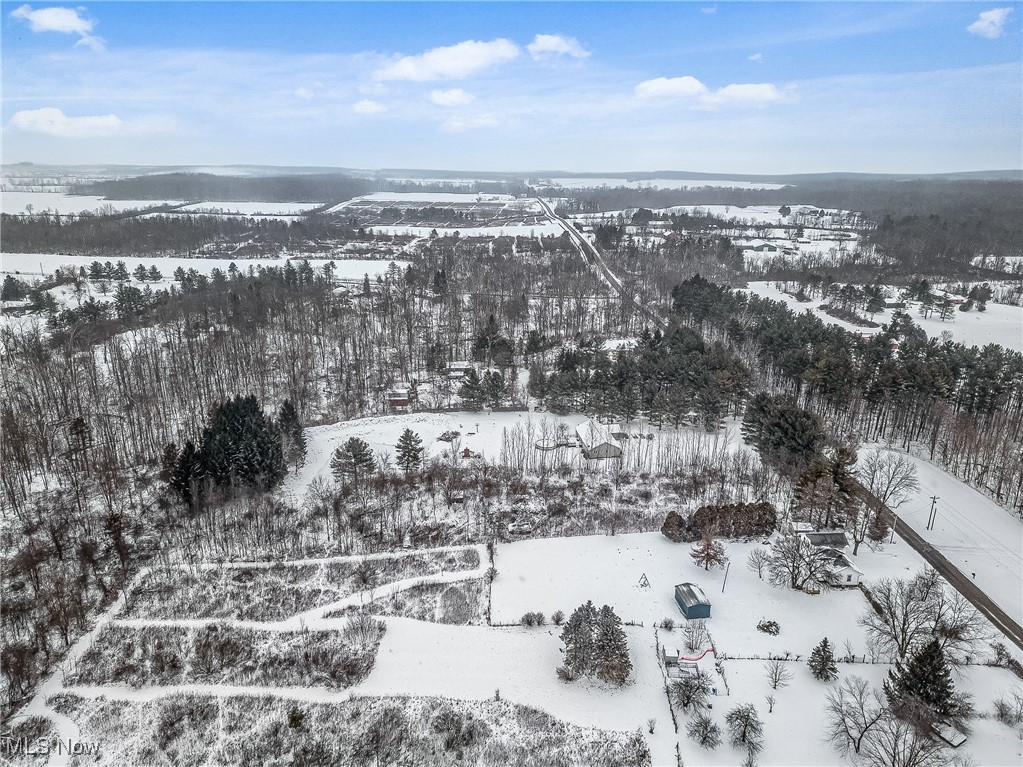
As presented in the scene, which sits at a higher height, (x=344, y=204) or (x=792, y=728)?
(x=344, y=204)

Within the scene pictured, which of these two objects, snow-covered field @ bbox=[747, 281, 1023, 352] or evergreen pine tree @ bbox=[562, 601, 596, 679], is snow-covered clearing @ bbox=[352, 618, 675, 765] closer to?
evergreen pine tree @ bbox=[562, 601, 596, 679]

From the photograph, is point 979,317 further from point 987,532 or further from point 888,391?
point 987,532

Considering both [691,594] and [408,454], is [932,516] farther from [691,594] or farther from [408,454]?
[408,454]

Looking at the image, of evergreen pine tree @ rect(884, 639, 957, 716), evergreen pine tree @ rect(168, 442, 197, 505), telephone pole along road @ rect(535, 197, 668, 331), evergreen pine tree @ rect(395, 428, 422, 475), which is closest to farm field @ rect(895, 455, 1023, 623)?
evergreen pine tree @ rect(884, 639, 957, 716)

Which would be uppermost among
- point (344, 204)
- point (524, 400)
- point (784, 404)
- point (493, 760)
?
point (344, 204)

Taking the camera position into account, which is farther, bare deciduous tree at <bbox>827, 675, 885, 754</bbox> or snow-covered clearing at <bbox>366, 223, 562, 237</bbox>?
snow-covered clearing at <bbox>366, 223, 562, 237</bbox>

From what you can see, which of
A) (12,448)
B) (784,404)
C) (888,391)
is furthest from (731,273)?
(12,448)

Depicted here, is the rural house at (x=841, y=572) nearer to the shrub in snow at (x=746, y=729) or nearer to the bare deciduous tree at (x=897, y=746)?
the bare deciduous tree at (x=897, y=746)
